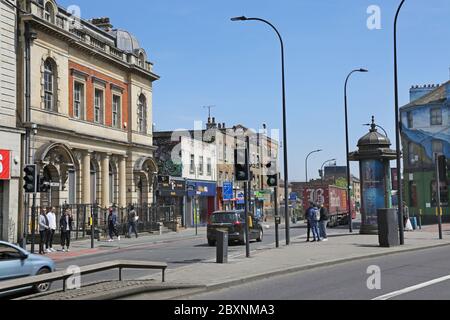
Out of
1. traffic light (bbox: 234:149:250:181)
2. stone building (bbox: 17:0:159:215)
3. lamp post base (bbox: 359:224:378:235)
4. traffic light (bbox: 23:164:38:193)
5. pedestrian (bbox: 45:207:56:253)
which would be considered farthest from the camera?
stone building (bbox: 17:0:159:215)

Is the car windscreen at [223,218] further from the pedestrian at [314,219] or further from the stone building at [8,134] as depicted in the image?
the stone building at [8,134]

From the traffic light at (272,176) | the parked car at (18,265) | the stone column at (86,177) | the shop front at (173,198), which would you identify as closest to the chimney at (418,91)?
the shop front at (173,198)

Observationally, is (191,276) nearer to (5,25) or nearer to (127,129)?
(5,25)

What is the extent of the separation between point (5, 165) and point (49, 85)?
5.98 meters

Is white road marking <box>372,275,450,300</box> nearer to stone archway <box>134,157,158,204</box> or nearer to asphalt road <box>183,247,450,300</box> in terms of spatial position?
asphalt road <box>183,247,450,300</box>

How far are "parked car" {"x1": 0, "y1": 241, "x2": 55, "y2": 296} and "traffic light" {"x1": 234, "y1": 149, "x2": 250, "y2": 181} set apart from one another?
22.1 feet

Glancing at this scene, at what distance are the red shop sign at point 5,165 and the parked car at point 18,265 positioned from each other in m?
15.6

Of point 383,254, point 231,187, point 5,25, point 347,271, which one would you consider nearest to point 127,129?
point 5,25

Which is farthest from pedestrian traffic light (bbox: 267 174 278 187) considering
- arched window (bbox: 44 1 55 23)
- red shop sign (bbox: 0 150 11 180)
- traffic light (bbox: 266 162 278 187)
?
arched window (bbox: 44 1 55 23)

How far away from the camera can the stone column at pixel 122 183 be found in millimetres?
38781

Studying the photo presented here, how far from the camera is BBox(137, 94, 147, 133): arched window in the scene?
4175 centimetres

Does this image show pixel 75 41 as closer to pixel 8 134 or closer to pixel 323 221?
pixel 8 134

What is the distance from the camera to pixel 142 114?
42.3 meters
